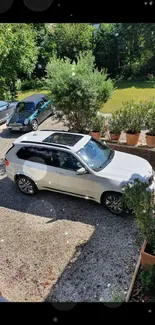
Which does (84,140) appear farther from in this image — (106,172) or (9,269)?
(9,269)

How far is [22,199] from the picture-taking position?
22.9 ft

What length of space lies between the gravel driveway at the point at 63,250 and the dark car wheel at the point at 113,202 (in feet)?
0.53

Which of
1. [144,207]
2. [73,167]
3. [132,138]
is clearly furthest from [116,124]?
[144,207]

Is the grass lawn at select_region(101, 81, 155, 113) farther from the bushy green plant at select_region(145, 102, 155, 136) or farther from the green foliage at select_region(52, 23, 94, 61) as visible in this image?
the bushy green plant at select_region(145, 102, 155, 136)

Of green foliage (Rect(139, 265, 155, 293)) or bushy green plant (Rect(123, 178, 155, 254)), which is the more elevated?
bushy green plant (Rect(123, 178, 155, 254))

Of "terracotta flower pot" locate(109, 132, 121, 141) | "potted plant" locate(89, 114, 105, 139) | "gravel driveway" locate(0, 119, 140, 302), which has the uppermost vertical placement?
"potted plant" locate(89, 114, 105, 139)

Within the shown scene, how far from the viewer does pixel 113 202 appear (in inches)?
234

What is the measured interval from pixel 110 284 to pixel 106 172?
7.75 feet

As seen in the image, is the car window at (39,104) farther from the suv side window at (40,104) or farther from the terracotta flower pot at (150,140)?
the terracotta flower pot at (150,140)

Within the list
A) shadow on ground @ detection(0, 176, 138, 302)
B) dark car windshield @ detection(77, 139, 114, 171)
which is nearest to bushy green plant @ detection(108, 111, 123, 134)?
dark car windshield @ detection(77, 139, 114, 171)

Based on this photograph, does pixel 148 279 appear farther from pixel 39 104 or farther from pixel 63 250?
pixel 39 104

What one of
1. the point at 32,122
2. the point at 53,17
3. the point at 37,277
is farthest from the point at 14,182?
the point at 53,17

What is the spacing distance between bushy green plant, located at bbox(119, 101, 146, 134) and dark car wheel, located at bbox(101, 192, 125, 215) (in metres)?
2.91

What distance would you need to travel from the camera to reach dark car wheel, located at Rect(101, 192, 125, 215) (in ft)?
19.2
